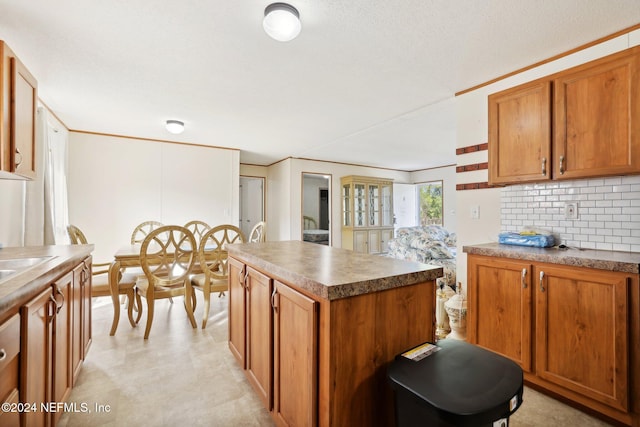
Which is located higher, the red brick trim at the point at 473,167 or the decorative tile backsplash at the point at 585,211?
the red brick trim at the point at 473,167

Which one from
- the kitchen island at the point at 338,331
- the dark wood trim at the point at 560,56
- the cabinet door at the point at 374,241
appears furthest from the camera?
the cabinet door at the point at 374,241

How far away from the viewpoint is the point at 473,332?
7.04 ft

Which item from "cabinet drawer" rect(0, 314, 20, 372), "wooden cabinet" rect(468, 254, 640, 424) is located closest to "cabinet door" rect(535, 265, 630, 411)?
"wooden cabinet" rect(468, 254, 640, 424)

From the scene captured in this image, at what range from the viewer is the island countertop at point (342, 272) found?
3.37 ft

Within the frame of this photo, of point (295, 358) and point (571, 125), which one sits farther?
point (571, 125)

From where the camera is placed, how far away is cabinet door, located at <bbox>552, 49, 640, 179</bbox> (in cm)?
167

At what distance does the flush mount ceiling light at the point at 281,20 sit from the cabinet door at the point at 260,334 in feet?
4.51

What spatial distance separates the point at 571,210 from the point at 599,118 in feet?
2.12

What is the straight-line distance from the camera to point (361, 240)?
21.8 ft

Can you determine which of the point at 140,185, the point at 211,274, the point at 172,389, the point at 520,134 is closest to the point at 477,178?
the point at 520,134

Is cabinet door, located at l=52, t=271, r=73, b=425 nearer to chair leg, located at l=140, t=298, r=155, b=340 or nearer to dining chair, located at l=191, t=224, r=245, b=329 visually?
chair leg, located at l=140, t=298, r=155, b=340

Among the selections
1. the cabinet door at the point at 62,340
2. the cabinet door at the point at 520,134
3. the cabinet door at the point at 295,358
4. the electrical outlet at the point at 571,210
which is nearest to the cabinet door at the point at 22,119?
the cabinet door at the point at 62,340

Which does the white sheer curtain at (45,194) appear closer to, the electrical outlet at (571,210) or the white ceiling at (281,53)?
the white ceiling at (281,53)

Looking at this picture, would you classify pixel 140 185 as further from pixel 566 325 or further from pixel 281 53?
pixel 566 325
